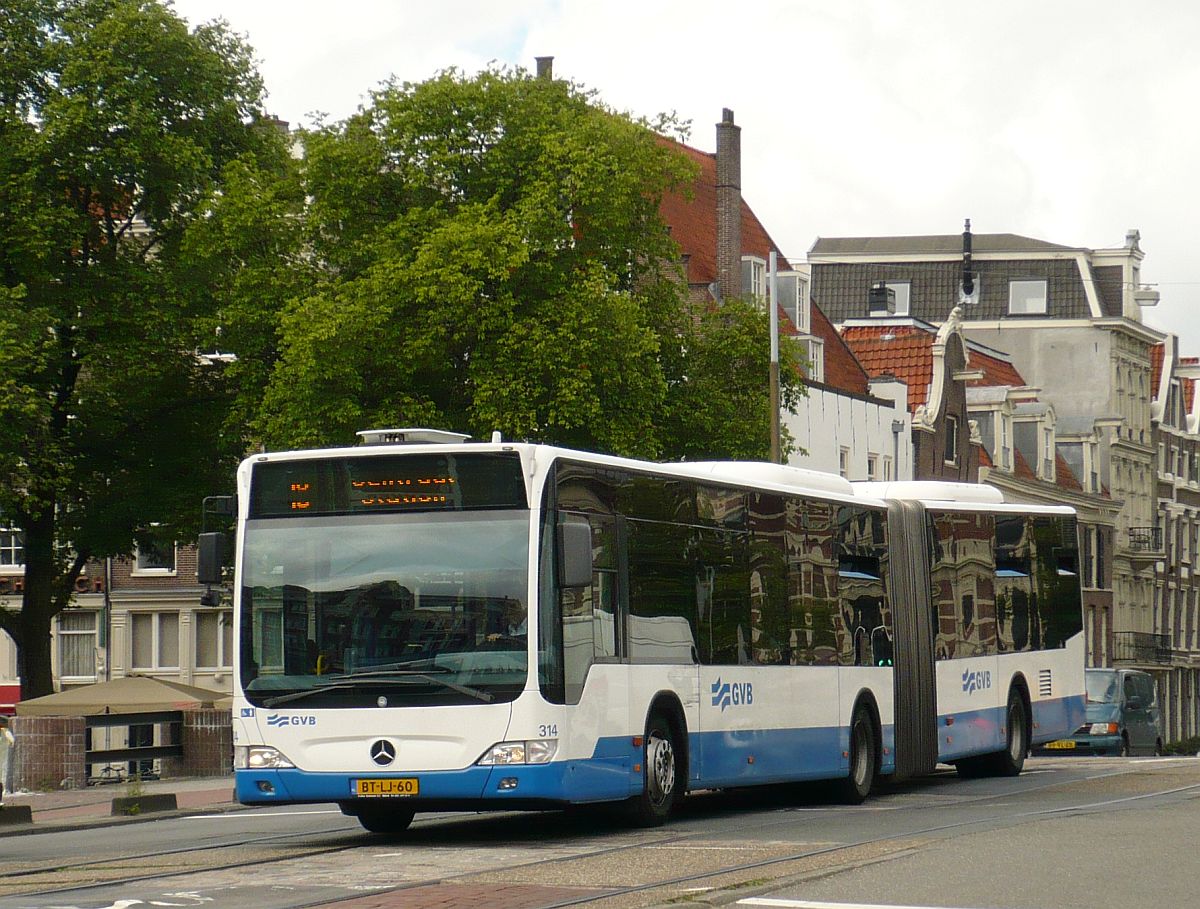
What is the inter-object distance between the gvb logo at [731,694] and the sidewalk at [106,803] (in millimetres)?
7740

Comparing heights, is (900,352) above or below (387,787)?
above

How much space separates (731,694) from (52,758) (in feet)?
47.5

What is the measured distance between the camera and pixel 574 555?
52.4 feet

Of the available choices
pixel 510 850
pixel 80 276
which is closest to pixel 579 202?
pixel 80 276

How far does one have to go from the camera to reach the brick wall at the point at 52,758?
30.3 m

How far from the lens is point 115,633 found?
63906 millimetres

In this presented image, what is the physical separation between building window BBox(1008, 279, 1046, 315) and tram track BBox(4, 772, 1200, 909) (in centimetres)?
7060

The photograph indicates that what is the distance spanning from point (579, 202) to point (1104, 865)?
28106 millimetres

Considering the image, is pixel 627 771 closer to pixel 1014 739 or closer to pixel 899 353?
pixel 1014 739

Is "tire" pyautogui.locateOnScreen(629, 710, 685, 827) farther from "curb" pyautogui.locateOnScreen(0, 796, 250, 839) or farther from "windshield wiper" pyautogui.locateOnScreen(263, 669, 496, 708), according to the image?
"curb" pyautogui.locateOnScreen(0, 796, 250, 839)

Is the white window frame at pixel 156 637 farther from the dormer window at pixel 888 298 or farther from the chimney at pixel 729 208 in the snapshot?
the dormer window at pixel 888 298

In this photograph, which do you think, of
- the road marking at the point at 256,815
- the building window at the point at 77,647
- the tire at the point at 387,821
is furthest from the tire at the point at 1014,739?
the building window at the point at 77,647

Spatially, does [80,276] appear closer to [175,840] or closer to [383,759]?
[175,840]

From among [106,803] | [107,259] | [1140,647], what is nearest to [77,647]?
[107,259]
